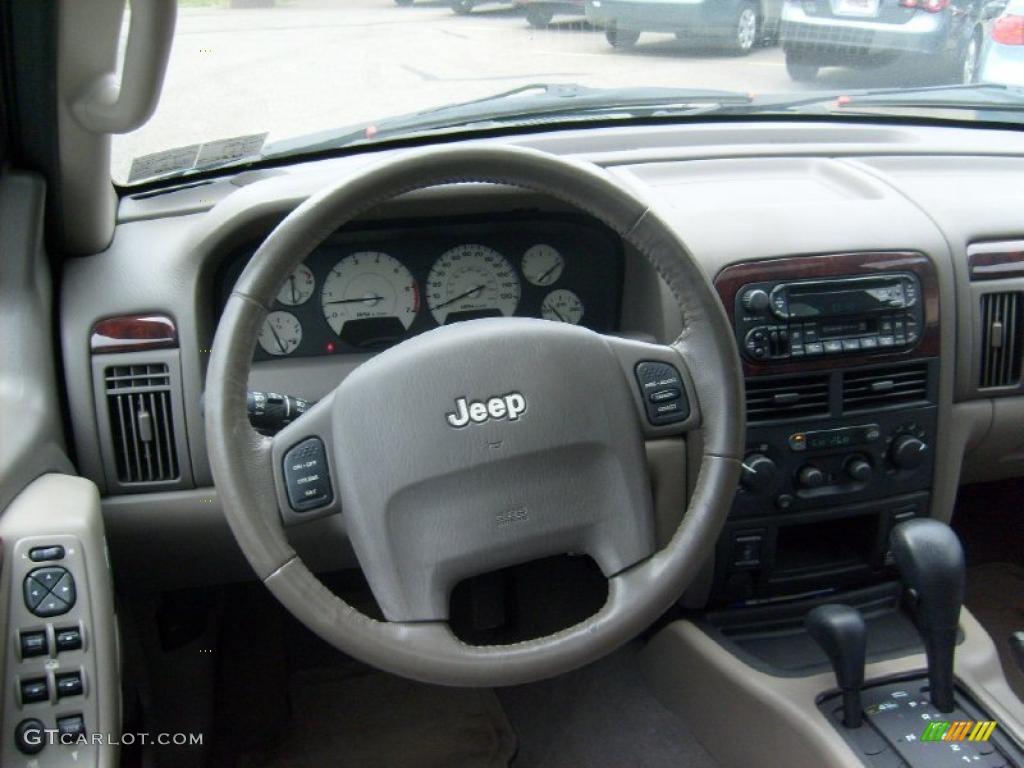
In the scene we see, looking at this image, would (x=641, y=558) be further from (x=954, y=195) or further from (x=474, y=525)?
(x=954, y=195)

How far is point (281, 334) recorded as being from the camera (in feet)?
6.76

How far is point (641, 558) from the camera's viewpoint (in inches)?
57.5

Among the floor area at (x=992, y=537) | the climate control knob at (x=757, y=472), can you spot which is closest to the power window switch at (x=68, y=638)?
the climate control knob at (x=757, y=472)

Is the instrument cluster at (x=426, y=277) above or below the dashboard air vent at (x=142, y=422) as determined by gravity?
above

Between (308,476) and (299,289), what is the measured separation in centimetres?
74

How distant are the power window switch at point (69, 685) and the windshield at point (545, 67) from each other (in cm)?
104

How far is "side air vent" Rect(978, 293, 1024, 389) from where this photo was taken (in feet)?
7.31

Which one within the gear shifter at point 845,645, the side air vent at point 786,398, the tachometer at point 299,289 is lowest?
Answer: the gear shifter at point 845,645

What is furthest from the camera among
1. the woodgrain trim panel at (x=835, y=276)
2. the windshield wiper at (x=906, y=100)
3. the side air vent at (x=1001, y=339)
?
the windshield wiper at (x=906, y=100)

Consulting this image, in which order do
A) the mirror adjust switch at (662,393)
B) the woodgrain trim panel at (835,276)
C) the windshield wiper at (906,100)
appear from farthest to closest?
the windshield wiper at (906,100), the woodgrain trim panel at (835,276), the mirror adjust switch at (662,393)

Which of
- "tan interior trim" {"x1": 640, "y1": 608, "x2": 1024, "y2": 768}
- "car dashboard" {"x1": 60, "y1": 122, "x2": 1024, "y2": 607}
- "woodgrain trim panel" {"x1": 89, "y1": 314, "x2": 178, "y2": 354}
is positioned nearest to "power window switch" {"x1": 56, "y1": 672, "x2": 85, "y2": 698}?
"car dashboard" {"x1": 60, "y1": 122, "x2": 1024, "y2": 607}

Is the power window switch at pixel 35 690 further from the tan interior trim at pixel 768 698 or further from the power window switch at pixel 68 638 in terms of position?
the tan interior trim at pixel 768 698

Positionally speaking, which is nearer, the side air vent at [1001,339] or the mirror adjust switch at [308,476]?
the mirror adjust switch at [308,476]

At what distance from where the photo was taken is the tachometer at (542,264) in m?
2.12
